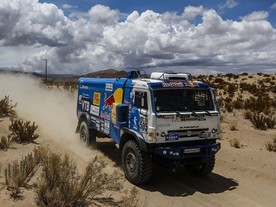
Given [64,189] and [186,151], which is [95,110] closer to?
[186,151]

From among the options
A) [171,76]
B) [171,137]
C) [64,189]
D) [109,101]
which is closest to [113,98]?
[109,101]

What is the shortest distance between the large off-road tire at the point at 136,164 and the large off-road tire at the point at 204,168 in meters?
1.78

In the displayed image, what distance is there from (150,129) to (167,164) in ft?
3.58

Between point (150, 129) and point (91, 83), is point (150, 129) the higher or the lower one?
the lower one

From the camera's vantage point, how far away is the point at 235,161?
11297 millimetres

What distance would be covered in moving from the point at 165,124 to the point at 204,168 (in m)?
2.17

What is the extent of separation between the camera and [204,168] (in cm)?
940

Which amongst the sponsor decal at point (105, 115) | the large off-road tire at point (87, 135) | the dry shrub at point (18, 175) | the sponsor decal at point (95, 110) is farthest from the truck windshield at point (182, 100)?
the large off-road tire at point (87, 135)

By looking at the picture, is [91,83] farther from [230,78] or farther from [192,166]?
[230,78]

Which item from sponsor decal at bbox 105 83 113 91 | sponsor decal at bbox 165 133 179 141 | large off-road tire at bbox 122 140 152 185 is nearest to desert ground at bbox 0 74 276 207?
large off-road tire at bbox 122 140 152 185

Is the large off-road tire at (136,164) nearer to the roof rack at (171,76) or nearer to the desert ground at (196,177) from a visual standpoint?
the desert ground at (196,177)

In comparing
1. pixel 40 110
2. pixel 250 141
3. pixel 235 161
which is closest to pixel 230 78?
pixel 40 110

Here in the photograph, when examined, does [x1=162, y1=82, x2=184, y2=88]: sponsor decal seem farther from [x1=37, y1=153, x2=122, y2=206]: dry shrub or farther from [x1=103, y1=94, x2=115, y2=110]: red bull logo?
[x1=37, y1=153, x2=122, y2=206]: dry shrub

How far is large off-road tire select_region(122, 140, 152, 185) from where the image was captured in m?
8.36
